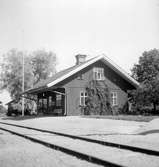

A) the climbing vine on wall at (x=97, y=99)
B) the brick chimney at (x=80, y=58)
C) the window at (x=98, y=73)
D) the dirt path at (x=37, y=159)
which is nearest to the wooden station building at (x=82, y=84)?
the window at (x=98, y=73)

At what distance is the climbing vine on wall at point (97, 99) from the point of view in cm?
2686

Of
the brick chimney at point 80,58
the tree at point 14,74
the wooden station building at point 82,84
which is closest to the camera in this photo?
Answer: the wooden station building at point 82,84

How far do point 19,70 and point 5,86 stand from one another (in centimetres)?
426

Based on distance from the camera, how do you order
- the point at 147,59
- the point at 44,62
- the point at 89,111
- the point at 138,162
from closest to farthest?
1. the point at 138,162
2. the point at 89,111
3. the point at 147,59
4. the point at 44,62

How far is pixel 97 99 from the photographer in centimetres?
2722

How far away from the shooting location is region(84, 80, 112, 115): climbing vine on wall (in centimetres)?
2686

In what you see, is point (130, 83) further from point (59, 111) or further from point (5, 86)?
point (5, 86)

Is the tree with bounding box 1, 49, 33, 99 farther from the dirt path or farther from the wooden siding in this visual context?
the dirt path

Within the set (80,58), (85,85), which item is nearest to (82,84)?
(85,85)

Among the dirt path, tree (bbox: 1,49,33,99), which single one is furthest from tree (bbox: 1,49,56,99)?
the dirt path

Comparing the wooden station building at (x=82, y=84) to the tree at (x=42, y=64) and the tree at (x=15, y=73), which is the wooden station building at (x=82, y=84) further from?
the tree at (x=42, y=64)

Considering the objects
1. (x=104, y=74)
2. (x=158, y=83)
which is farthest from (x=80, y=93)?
(x=158, y=83)

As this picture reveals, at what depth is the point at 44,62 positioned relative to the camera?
58500mm

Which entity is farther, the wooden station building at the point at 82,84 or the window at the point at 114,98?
the window at the point at 114,98
